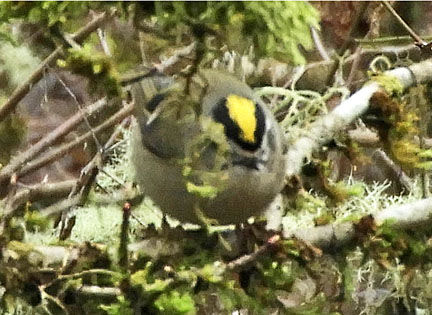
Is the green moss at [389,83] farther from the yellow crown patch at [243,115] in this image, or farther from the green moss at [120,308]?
the green moss at [120,308]

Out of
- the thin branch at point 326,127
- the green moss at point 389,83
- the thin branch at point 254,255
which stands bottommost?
the thin branch at point 254,255

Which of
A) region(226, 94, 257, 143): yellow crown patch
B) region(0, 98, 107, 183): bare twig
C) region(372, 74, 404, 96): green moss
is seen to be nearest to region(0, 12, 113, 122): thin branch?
region(0, 98, 107, 183): bare twig

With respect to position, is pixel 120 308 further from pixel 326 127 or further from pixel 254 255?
pixel 326 127

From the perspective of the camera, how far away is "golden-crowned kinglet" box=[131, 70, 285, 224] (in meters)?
0.75

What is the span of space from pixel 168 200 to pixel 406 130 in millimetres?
344

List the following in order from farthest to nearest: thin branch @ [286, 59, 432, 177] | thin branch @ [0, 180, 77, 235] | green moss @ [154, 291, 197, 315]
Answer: thin branch @ [286, 59, 432, 177] → thin branch @ [0, 180, 77, 235] → green moss @ [154, 291, 197, 315]

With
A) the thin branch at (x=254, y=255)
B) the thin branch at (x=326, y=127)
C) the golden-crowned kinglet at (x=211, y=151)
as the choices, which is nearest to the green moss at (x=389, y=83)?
the thin branch at (x=326, y=127)

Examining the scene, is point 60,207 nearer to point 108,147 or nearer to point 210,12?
point 108,147

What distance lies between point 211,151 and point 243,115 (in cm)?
11

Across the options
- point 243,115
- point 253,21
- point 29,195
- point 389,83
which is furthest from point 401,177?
point 253,21

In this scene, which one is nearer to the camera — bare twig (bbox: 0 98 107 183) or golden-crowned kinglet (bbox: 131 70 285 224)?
golden-crowned kinglet (bbox: 131 70 285 224)

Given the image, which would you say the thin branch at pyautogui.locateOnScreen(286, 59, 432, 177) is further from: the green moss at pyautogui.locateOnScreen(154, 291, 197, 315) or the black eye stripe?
Answer: the green moss at pyautogui.locateOnScreen(154, 291, 197, 315)

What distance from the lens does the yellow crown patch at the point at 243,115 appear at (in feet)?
2.76

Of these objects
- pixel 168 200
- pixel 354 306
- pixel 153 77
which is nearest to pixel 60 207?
pixel 168 200
